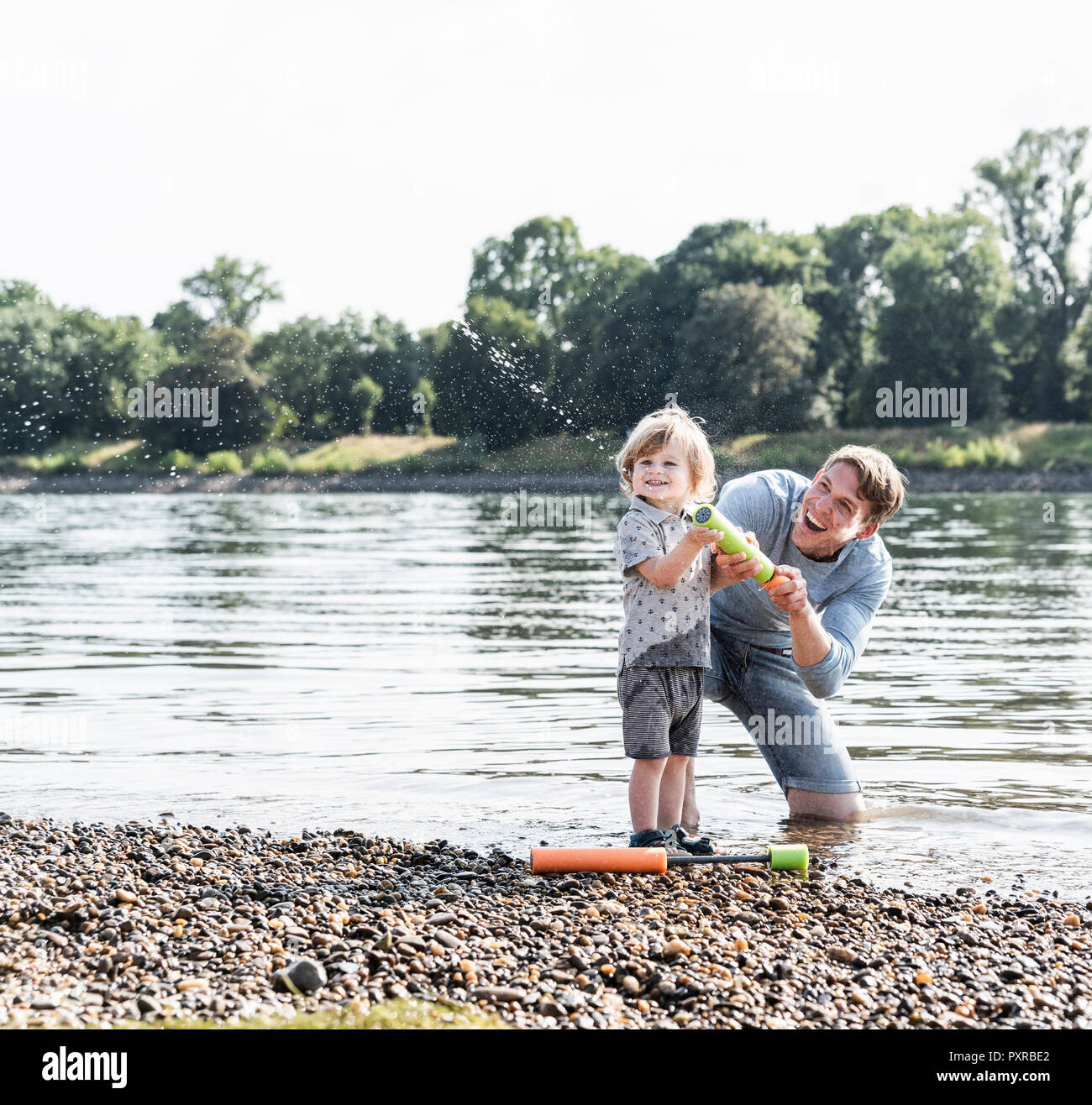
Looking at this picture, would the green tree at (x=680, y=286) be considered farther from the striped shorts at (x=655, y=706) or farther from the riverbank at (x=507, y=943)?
the riverbank at (x=507, y=943)

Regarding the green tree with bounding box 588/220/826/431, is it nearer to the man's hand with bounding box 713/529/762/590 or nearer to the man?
the man

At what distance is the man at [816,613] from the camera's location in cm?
675

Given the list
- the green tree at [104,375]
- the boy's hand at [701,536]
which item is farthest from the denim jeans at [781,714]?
the green tree at [104,375]

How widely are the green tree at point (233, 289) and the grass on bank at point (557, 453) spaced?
2728 centimetres

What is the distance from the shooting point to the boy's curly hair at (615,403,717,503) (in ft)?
20.5

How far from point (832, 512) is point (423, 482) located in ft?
216

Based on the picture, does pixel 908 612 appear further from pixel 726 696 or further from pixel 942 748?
pixel 726 696

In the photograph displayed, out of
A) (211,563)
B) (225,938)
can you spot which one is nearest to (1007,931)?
(225,938)

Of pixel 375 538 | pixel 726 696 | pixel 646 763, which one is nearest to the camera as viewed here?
pixel 646 763

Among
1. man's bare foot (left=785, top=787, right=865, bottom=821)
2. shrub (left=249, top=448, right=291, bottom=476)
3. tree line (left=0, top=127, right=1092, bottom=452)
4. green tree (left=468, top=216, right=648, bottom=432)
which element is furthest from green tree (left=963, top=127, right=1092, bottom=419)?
man's bare foot (left=785, top=787, right=865, bottom=821)

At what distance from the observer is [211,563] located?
88.0ft

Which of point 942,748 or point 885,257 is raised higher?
point 885,257

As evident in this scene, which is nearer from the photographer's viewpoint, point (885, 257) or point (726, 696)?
point (726, 696)

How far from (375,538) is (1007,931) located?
96.5ft
